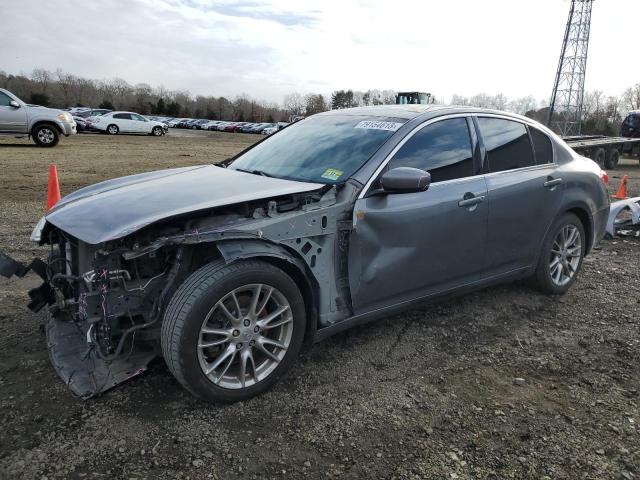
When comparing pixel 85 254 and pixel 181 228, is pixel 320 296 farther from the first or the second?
pixel 85 254

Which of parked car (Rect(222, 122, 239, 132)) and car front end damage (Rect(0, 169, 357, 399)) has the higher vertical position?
parked car (Rect(222, 122, 239, 132))

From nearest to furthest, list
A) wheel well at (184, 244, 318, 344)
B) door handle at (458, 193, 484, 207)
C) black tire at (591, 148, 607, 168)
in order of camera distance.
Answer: wheel well at (184, 244, 318, 344) → door handle at (458, 193, 484, 207) → black tire at (591, 148, 607, 168)

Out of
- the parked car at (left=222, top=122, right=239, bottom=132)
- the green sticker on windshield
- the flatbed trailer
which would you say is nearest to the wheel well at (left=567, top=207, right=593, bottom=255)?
the green sticker on windshield

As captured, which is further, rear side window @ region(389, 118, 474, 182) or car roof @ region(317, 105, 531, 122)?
car roof @ region(317, 105, 531, 122)

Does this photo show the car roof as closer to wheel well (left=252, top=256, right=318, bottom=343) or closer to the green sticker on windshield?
the green sticker on windshield

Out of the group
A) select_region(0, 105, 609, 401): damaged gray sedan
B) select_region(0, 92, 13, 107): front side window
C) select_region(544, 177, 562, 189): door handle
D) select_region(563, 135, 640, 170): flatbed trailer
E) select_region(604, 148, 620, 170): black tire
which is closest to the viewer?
select_region(0, 105, 609, 401): damaged gray sedan

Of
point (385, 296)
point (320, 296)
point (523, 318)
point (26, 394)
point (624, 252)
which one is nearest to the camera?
point (26, 394)

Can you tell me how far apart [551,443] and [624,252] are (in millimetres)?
4793

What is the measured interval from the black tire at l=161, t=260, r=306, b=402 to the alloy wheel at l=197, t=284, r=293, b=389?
0.12ft

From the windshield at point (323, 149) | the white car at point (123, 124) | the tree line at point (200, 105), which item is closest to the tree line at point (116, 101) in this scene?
the tree line at point (200, 105)

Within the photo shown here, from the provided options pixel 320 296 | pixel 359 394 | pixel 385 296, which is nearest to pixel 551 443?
pixel 359 394

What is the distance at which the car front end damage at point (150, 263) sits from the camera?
281 centimetres

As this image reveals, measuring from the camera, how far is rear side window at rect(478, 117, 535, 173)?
4.13 meters

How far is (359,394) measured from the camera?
3166 mm
